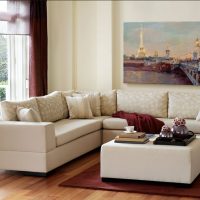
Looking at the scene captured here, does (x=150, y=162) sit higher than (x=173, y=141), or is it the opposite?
(x=173, y=141)

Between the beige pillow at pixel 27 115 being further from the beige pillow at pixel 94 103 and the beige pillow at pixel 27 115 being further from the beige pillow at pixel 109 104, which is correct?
the beige pillow at pixel 109 104

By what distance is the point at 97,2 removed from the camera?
8680mm

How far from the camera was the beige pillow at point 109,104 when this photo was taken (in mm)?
8273

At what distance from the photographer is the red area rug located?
5305 millimetres

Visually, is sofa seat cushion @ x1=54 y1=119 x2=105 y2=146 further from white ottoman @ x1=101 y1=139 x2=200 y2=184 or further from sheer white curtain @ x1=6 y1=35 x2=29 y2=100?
sheer white curtain @ x1=6 y1=35 x2=29 y2=100

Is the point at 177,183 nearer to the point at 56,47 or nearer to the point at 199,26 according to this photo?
the point at 199,26

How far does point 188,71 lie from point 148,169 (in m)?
3.14

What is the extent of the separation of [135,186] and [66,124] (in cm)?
193

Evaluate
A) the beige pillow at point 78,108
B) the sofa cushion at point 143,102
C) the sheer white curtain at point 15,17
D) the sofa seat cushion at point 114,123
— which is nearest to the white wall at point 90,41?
the sofa cushion at point 143,102

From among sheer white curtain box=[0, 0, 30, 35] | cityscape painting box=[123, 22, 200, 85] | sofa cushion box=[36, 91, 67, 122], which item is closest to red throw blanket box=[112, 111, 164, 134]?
sofa cushion box=[36, 91, 67, 122]

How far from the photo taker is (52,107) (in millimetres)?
7371

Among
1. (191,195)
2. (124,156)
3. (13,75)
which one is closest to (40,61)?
(13,75)

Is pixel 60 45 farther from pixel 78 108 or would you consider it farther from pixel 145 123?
pixel 145 123

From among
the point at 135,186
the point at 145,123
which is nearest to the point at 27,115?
the point at 135,186
